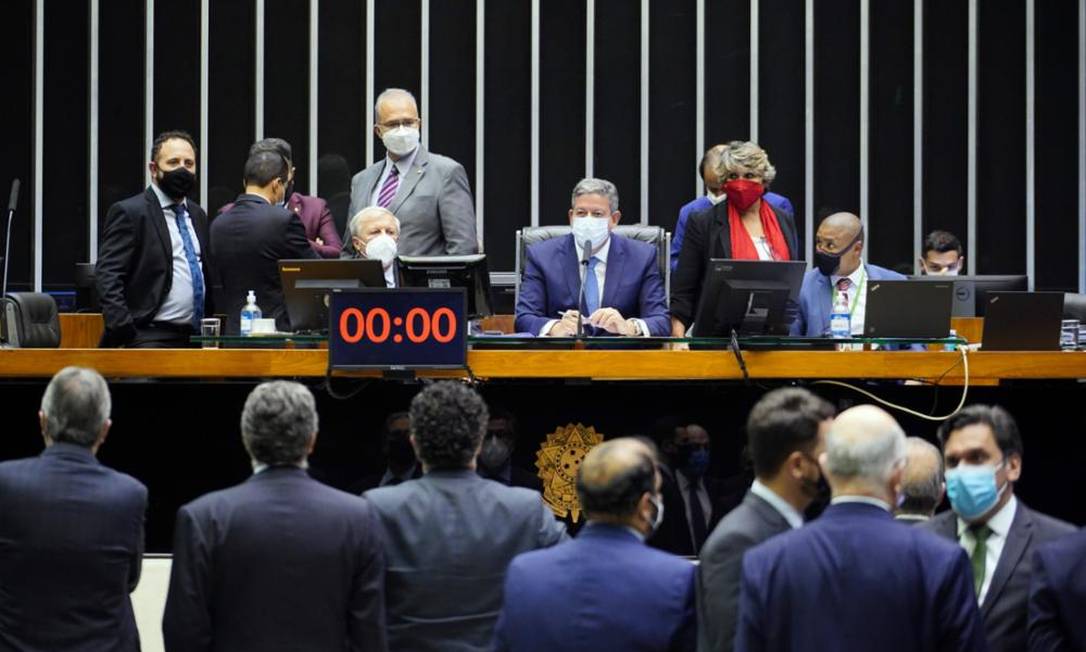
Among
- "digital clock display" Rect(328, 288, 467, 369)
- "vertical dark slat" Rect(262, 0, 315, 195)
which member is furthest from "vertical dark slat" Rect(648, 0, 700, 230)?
"digital clock display" Rect(328, 288, 467, 369)

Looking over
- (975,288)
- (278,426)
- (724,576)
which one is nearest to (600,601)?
(724,576)

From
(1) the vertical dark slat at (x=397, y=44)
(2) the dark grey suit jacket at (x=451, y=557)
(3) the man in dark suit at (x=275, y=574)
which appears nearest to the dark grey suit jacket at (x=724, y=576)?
(2) the dark grey suit jacket at (x=451, y=557)

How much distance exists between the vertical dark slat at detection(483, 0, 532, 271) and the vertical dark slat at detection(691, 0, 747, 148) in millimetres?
1145

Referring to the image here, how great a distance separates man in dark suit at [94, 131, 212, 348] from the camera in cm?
707

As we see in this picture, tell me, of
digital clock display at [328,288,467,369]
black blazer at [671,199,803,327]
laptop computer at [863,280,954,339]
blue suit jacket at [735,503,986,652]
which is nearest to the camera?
blue suit jacket at [735,503,986,652]

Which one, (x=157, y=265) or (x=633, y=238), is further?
(x=633, y=238)

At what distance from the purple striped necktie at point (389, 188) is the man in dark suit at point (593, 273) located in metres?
0.90

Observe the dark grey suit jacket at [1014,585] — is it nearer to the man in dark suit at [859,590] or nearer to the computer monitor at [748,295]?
the man in dark suit at [859,590]

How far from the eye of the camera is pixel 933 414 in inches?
246

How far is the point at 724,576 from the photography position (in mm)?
3936

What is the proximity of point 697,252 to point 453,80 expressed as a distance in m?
4.22

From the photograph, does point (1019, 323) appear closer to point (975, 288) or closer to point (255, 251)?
point (975, 288)

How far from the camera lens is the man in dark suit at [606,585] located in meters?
3.80

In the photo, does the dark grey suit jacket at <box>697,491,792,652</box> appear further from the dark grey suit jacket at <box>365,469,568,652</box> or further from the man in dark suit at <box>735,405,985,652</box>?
the dark grey suit jacket at <box>365,469,568,652</box>
